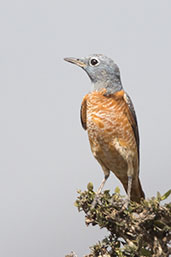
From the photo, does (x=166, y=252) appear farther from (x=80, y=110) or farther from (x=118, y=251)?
(x=80, y=110)

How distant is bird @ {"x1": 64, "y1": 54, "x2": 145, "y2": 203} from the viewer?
7031 millimetres

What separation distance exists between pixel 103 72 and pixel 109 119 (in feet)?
2.48

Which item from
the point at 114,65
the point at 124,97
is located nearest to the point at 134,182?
the point at 124,97

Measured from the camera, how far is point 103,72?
7.18 m

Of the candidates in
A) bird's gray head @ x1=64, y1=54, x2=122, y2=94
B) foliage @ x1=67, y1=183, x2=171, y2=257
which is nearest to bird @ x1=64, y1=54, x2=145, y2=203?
bird's gray head @ x1=64, y1=54, x2=122, y2=94

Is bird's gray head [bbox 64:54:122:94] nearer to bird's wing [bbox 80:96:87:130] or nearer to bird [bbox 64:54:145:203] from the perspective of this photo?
bird [bbox 64:54:145:203]

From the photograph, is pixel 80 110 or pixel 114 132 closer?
pixel 114 132

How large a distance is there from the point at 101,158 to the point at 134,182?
772 millimetres

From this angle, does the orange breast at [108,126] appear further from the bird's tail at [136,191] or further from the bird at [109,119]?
the bird's tail at [136,191]

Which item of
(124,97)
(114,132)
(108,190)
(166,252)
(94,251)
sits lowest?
(166,252)

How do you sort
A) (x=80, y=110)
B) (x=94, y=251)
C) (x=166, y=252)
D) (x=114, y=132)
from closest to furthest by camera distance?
(x=166, y=252) → (x=94, y=251) → (x=114, y=132) → (x=80, y=110)

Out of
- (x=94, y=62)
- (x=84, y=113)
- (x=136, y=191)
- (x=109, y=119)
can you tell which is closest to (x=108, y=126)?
(x=109, y=119)

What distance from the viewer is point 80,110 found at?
300 inches

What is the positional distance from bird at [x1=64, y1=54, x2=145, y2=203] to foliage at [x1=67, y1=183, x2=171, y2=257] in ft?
3.75
